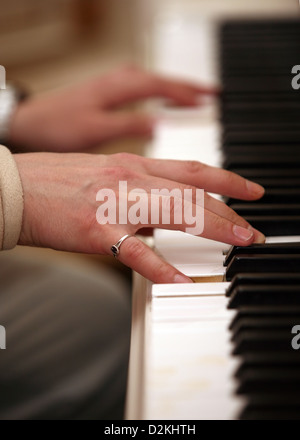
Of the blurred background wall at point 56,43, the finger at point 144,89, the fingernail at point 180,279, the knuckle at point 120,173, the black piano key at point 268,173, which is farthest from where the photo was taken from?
the blurred background wall at point 56,43

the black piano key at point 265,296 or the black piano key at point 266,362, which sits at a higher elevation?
the black piano key at point 265,296

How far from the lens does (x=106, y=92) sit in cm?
143

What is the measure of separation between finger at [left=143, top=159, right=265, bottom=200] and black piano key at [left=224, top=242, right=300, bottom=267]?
0.12 metres

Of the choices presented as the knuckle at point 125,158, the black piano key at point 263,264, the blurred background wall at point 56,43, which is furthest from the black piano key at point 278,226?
the blurred background wall at point 56,43

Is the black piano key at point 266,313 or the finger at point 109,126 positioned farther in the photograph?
the finger at point 109,126

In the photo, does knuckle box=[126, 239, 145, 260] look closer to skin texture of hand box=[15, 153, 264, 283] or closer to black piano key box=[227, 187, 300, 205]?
skin texture of hand box=[15, 153, 264, 283]

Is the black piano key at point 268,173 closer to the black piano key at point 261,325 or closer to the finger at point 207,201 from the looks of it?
the finger at point 207,201

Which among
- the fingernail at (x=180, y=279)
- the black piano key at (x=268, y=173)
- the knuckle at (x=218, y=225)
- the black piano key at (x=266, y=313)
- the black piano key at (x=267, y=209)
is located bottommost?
the black piano key at (x=266, y=313)

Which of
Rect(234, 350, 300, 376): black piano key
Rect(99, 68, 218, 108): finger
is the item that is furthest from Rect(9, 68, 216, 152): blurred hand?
Rect(234, 350, 300, 376): black piano key

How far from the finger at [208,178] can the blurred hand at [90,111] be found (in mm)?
460

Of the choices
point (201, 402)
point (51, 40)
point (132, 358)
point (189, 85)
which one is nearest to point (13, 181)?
point (132, 358)

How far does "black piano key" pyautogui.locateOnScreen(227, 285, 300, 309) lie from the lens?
2.16 feet

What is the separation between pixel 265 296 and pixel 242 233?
140 millimetres

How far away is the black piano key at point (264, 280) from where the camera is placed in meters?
0.69
